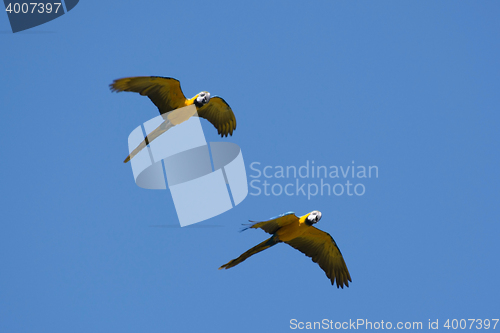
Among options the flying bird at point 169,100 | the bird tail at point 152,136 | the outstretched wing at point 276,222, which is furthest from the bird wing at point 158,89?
the outstretched wing at point 276,222

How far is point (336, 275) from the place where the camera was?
1443cm

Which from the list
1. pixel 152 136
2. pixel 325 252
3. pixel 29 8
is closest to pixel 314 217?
pixel 325 252

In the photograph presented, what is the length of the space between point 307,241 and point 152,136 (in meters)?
4.01

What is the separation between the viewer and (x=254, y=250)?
42.7ft

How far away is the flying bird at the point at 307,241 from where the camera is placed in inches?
508

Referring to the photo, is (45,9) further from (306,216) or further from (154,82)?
(306,216)

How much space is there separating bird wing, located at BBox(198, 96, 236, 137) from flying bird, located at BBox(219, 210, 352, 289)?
323 centimetres

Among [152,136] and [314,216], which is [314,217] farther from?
[152,136]

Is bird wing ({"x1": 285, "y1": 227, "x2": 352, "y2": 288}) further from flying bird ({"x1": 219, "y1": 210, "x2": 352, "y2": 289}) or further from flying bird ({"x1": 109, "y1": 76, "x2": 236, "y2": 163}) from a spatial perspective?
flying bird ({"x1": 109, "y1": 76, "x2": 236, "y2": 163})

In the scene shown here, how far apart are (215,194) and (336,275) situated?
3.24 m

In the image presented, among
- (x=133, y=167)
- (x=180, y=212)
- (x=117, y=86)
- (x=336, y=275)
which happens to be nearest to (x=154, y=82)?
(x=117, y=86)

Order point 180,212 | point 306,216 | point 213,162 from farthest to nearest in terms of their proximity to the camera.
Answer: point 213,162
point 180,212
point 306,216

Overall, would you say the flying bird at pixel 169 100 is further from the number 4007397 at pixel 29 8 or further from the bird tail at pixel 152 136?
the number 4007397 at pixel 29 8

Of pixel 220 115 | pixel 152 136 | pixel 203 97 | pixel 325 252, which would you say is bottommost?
pixel 325 252
